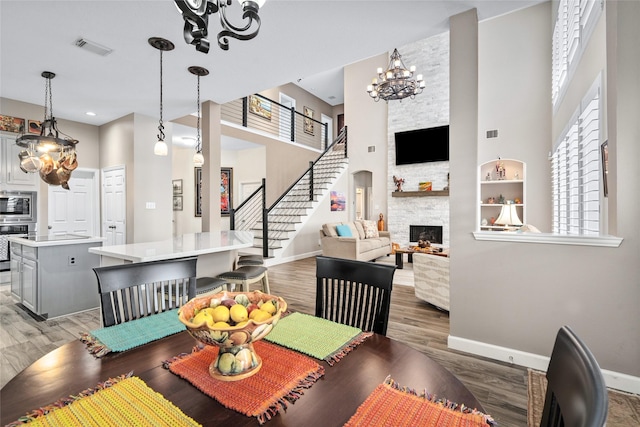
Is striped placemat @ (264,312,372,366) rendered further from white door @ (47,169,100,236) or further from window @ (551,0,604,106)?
white door @ (47,169,100,236)

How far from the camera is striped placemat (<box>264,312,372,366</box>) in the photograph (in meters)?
1.10

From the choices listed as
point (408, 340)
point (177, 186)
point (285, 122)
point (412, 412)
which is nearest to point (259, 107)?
point (285, 122)

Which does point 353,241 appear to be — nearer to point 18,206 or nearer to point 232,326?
point 232,326

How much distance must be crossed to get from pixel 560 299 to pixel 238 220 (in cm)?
671

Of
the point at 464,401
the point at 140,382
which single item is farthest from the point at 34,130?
the point at 464,401

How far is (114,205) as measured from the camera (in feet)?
19.2

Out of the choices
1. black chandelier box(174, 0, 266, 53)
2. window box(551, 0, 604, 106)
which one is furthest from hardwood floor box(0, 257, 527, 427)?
window box(551, 0, 604, 106)

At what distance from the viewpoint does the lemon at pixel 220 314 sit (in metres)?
0.90

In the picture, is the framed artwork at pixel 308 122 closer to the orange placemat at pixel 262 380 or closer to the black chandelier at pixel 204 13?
the black chandelier at pixel 204 13

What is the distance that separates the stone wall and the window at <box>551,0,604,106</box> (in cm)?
272

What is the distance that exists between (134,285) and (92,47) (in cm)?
304

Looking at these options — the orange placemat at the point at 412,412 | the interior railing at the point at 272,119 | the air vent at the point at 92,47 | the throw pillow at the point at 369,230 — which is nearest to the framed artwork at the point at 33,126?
the air vent at the point at 92,47

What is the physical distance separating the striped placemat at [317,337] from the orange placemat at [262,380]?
0.05m

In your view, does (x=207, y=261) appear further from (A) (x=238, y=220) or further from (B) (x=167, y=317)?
(A) (x=238, y=220)
